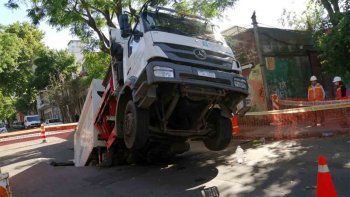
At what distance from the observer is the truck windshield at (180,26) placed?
7598 mm

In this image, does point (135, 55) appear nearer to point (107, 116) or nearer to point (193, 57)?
point (193, 57)

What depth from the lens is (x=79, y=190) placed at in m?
7.84

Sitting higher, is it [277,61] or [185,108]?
[277,61]

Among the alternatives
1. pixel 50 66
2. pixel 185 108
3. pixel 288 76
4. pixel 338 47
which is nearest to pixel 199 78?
pixel 185 108

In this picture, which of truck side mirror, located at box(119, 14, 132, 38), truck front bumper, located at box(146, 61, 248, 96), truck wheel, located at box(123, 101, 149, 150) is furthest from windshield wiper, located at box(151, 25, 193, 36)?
truck wheel, located at box(123, 101, 149, 150)

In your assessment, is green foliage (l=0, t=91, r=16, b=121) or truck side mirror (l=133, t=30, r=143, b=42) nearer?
truck side mirror (l=133, t=30, r=143, b=42)

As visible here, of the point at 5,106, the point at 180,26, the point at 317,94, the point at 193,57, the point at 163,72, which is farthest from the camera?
the point at 5,106

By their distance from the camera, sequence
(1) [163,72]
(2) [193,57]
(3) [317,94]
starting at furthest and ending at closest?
1. (3) [317,94]
2. (2) [193,57]
3. (1) [163,72]

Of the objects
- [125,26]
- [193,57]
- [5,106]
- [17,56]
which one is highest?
[17,56]

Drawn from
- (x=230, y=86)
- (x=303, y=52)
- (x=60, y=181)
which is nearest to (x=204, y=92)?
(x=230, y=86)

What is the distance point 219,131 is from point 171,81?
1.98 m

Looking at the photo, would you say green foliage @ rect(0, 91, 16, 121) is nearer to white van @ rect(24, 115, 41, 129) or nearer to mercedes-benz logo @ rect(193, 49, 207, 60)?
white van @ rect(24, 115, 41, 129)

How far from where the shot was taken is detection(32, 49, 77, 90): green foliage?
49.7 meters

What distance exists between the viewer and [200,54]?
7.25m
